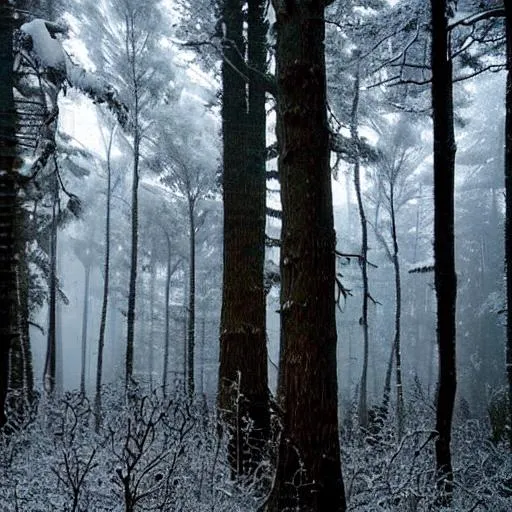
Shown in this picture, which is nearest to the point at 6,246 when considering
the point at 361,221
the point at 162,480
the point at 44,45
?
the point at 44,45

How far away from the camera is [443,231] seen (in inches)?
198

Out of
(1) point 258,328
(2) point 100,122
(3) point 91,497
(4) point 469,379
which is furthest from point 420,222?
(3) point 91,497

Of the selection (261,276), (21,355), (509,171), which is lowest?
(21,355)

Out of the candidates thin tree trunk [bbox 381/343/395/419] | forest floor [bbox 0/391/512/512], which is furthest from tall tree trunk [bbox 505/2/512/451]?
forest floor [bbox 0/391/512/512]

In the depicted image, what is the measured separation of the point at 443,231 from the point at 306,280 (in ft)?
8.32

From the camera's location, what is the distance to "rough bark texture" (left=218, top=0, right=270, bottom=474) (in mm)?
5066

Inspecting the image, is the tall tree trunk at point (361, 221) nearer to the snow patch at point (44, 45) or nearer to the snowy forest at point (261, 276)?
the snowy forest at point (261, 276)

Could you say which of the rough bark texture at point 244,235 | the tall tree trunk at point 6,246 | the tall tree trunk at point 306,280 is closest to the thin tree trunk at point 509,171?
the rough bark texture at point 244,235

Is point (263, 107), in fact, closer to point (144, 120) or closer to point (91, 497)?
point (91, 497)

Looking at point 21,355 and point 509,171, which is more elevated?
point 509,171

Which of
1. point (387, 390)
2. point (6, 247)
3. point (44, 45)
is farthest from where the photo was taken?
point (387, 390)

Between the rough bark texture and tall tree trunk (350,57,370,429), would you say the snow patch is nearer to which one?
the rough bark texture

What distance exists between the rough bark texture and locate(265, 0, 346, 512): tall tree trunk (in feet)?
5.92

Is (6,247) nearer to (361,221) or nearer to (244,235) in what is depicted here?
(244,235)
